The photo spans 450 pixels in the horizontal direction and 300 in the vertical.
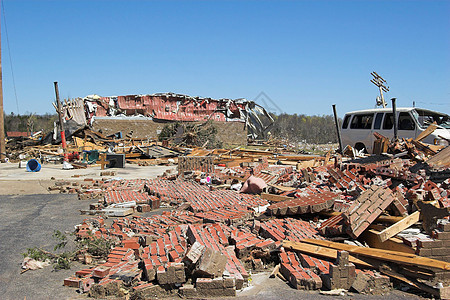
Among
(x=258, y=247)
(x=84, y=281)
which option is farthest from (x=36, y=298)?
(x=258, y=247)

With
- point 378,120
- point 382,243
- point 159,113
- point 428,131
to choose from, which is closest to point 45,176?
point 378,120

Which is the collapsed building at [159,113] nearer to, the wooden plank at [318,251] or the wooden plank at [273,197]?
the wooden plank at [273,197]

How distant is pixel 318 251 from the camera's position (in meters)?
→ 4.68

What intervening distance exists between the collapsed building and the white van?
627 inches

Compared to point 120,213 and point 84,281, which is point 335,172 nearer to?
point 120,213

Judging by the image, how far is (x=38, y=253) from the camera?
511 centimetres

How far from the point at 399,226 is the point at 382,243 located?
35cm

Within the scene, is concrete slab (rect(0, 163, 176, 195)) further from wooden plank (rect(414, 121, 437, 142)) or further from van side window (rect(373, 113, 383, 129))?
wooden plank (rect(414, 121, 437, 142))

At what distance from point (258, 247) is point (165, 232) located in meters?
1.65

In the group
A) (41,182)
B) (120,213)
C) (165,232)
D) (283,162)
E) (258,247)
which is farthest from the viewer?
(283,162)

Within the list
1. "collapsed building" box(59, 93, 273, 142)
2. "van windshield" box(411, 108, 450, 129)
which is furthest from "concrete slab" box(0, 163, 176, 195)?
"collapsed building" box(59, 93, 273, 142)

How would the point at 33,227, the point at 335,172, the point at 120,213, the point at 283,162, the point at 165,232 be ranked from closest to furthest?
the point at 165,232 → the point at 33,227 → the point at 120,213 → the point at 335,172 → the point at 283,162

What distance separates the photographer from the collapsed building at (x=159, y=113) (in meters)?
26.8

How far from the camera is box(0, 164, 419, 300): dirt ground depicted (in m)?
4.07
